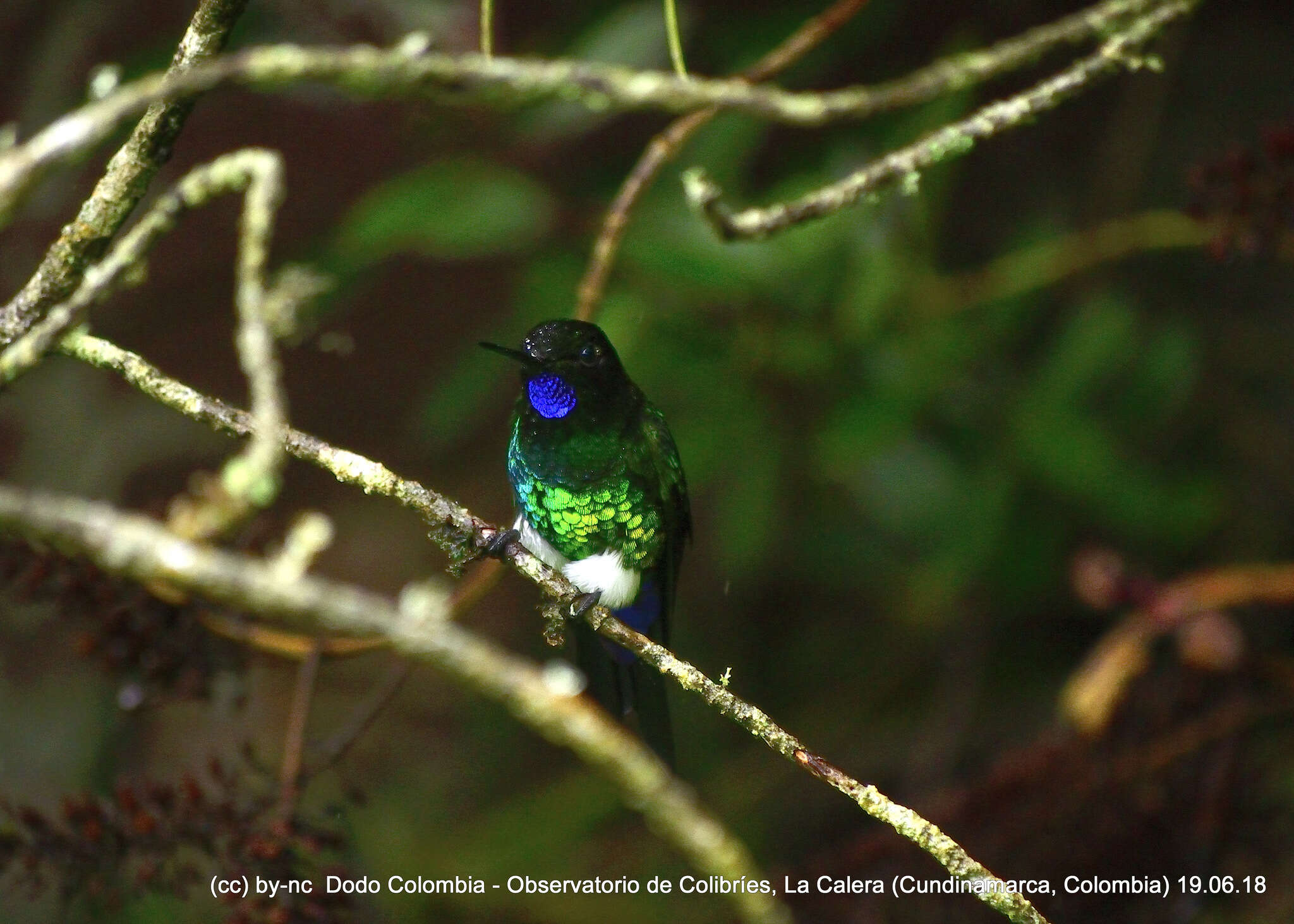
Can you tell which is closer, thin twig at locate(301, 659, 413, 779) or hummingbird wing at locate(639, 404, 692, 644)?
thin twig at locate(301, 659, 413, 779)

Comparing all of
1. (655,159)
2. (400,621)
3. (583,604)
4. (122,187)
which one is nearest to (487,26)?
(655,159)

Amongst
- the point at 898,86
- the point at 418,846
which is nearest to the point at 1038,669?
the point at 418,846

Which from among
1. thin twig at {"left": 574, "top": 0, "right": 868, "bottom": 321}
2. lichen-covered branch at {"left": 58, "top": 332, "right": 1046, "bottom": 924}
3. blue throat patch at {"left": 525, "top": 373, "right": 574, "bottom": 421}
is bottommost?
lichen-covered branch at {"left": 58, "top": 332, "right": 1046, "bottom": 924}

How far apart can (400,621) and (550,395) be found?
1275mm

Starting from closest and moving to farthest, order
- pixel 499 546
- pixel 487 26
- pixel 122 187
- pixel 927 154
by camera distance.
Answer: pixel 122 187 → pixel 927 154 → pixel 487 26 → pixel 499 546

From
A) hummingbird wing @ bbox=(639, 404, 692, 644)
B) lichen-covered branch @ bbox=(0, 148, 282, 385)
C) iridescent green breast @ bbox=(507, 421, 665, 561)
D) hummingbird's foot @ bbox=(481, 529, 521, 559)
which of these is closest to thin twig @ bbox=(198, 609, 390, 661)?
hummingbird's foot @ bbox=(481, 529, 521, 559)

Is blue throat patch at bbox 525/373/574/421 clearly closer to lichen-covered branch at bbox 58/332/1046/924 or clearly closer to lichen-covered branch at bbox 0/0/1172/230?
lichen-covered branch at bbox 58/332/1046/924

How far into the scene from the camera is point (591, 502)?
2080mm

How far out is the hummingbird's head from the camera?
68.2 inches

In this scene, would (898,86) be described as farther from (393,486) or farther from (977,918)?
(977,918)

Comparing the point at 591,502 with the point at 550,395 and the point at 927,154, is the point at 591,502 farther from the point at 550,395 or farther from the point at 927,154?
the point at 927,154

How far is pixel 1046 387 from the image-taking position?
281cm

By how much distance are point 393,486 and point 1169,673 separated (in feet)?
6.15

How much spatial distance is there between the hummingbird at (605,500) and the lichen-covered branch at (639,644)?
664 millimetres
